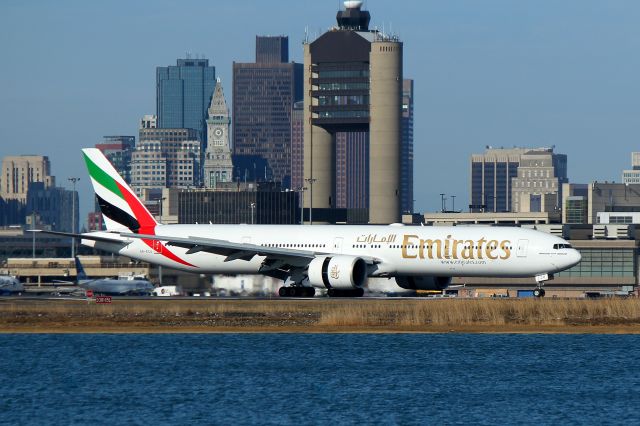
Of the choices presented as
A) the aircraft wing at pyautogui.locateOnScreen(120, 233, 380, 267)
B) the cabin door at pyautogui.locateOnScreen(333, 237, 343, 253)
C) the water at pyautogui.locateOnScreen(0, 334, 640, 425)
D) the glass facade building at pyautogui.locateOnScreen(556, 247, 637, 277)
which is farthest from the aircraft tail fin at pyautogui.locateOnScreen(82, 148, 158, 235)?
the glass facade building at pyautogui.locateOnScreen(556, 247, 637, 277)

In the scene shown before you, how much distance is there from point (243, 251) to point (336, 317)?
19.4 meters

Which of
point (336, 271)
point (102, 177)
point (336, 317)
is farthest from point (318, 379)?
point (102, 177)

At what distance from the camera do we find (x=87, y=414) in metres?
56.8

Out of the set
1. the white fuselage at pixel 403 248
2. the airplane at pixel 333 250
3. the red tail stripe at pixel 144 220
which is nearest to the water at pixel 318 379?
the airplane at pixel 333 250

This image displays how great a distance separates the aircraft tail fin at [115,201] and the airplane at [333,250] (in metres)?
0.07

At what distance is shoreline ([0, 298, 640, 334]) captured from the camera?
84125 millimetres

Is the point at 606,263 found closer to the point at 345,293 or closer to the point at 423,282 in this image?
the point at 423,282

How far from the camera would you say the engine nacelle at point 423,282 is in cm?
10725

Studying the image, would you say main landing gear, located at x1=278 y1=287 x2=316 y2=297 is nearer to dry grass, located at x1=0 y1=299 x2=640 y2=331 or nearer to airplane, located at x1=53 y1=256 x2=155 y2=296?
dry grass, located at x1=0 y1=299 x2=640 y2=331

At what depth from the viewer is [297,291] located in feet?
349

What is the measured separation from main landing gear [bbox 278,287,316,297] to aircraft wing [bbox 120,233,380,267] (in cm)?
187

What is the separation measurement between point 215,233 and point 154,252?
480 centimetres

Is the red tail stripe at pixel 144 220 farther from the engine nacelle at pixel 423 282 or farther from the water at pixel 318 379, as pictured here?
the water at pixel 318 379

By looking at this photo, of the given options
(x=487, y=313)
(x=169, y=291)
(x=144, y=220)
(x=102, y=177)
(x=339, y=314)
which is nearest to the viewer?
(x=339, y=314)
